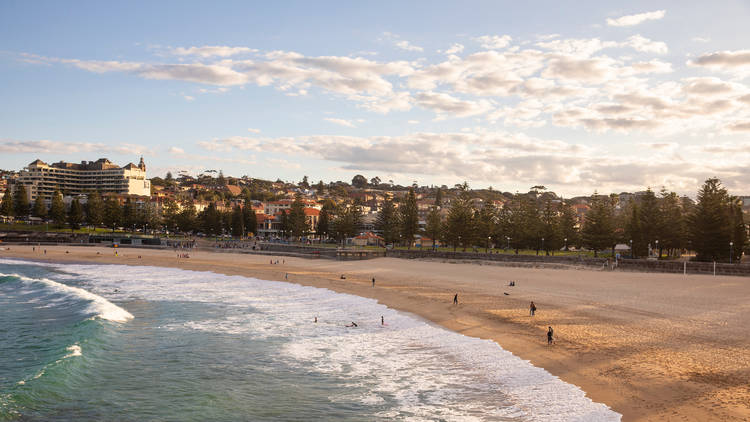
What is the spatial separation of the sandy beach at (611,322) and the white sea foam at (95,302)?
601 inches

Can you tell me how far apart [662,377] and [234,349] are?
15.6 metres

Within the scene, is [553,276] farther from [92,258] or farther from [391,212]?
[92,258]

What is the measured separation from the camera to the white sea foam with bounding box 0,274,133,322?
1049 inches

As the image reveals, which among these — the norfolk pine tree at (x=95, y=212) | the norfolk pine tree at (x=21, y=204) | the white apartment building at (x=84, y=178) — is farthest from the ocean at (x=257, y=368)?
the white apartment building at (x=84, y=178)

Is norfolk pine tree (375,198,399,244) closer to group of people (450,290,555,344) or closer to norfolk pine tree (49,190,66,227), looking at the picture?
group of people (450,290,555,344)

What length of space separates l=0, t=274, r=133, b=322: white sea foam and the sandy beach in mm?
15259

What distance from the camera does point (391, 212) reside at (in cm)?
8144

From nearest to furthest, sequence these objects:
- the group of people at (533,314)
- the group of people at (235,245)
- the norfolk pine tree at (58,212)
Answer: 1. the group of people at (533,314)
2. the group of people at (235,245)
3. the norfolk pine tree at (58,212)

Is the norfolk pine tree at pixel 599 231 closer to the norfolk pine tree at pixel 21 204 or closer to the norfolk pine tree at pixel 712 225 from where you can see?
the norfolk pine tree at pixel 712 225

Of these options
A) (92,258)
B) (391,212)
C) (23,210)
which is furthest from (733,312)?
(23,210)

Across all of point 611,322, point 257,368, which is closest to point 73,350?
point 257,368

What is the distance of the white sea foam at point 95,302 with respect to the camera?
1049 inches

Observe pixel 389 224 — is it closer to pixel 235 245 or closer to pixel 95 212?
pixel 235 245

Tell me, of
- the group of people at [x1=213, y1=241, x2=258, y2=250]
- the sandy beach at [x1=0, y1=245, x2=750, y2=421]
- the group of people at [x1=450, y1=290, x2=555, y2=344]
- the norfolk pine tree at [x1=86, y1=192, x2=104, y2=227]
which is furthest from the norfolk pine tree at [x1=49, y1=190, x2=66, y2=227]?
the group of people at [x1=450, y1=290, x2=555, y2=344]
